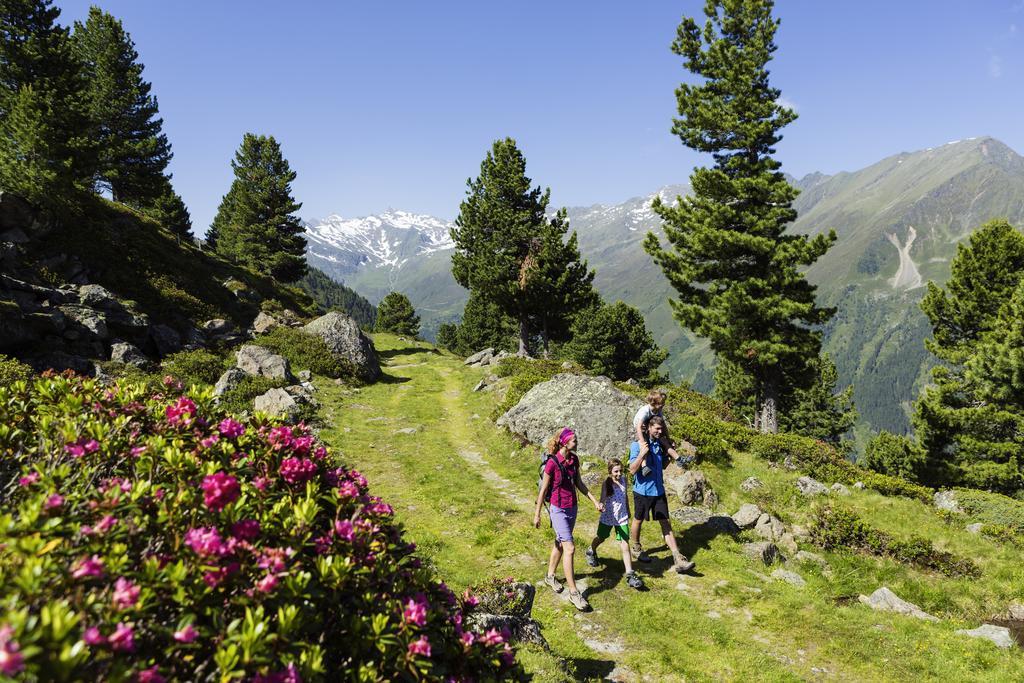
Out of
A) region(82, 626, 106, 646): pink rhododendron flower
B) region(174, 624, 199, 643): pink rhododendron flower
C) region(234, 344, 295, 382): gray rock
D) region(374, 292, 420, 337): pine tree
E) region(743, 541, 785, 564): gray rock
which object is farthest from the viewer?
region(374, 292, 420, 337): pine tree

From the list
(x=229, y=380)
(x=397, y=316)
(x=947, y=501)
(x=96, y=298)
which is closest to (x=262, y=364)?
(x=229, y=380)

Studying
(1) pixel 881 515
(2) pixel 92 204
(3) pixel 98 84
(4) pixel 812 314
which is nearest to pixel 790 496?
(1) pixel 881 515

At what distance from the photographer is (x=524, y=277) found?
3409 cm

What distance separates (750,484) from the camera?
52.6ft

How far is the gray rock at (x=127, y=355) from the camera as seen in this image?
20094 millimetres

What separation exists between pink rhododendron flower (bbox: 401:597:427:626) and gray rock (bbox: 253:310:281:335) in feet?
105

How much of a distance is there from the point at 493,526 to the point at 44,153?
30.2m

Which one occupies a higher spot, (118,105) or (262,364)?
(118,105)

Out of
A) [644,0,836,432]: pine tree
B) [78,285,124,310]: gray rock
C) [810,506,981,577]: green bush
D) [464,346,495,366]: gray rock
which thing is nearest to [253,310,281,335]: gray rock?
[78,285,124,310]: gray rock

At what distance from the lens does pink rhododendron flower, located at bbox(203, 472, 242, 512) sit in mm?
3428

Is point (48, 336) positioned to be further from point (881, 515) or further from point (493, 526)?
point (881, 515)

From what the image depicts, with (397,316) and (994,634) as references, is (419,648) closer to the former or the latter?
(994,634)

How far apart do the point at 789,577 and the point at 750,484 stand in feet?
18.8

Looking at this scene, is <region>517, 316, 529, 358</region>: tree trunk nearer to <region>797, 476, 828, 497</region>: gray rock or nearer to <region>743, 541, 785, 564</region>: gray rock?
<region>797, 476, 828, 497</region>: gray rock
